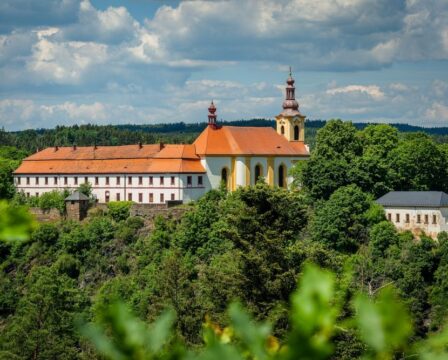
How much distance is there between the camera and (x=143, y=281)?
61.0 metres

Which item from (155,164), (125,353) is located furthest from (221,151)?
(125,353)

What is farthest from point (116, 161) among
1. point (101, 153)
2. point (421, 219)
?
point (421, 219)

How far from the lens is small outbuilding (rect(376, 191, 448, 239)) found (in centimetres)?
5931

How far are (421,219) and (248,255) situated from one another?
1132 inches

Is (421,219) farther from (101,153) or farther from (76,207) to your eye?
(101,153)

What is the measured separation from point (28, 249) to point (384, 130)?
95.0 feet

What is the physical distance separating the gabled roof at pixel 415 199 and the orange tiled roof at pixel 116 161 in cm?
1661

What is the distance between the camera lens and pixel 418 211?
6062 cm

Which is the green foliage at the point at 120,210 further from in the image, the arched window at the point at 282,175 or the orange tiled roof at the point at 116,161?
the arched window at the point at 282,175

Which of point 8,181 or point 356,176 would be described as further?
point 8,181

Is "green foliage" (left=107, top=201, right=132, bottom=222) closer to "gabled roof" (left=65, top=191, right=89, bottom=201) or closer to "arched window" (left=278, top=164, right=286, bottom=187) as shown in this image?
"gabled roof" (left=65, top=191, right=89, bottom=201)

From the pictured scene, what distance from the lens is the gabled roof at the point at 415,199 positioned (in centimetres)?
5978

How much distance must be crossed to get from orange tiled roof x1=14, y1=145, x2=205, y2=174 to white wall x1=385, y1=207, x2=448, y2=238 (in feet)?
58.4

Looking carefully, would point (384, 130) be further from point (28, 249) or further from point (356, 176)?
point (28, 249)
